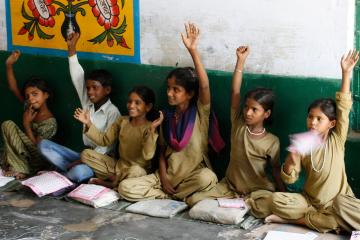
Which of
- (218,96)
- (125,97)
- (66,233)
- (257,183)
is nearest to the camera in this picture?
(66,233)

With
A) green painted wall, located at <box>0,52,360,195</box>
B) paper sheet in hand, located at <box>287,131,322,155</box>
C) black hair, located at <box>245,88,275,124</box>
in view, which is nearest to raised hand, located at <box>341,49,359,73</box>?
green painted wall, located at <box>0,52,360,195</box>

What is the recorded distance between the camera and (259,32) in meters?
5.12

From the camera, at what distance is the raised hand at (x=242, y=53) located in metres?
5.02

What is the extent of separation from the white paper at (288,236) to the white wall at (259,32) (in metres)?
1.14

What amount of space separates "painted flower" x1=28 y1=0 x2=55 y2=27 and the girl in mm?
1173

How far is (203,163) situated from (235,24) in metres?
1.11

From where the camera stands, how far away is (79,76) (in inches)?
235

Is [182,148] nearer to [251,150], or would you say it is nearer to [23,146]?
[251,150]

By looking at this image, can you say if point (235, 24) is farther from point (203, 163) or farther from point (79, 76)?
point (79, 76)

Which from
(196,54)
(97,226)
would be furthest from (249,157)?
(97,226)

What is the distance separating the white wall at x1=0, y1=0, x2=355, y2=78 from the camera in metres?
4.84

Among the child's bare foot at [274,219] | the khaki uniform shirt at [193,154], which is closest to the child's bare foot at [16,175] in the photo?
the khaki uniform shirt at [193,154]

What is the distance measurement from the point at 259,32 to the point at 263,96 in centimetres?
53

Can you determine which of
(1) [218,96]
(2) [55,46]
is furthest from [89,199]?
(2) [55,46]
